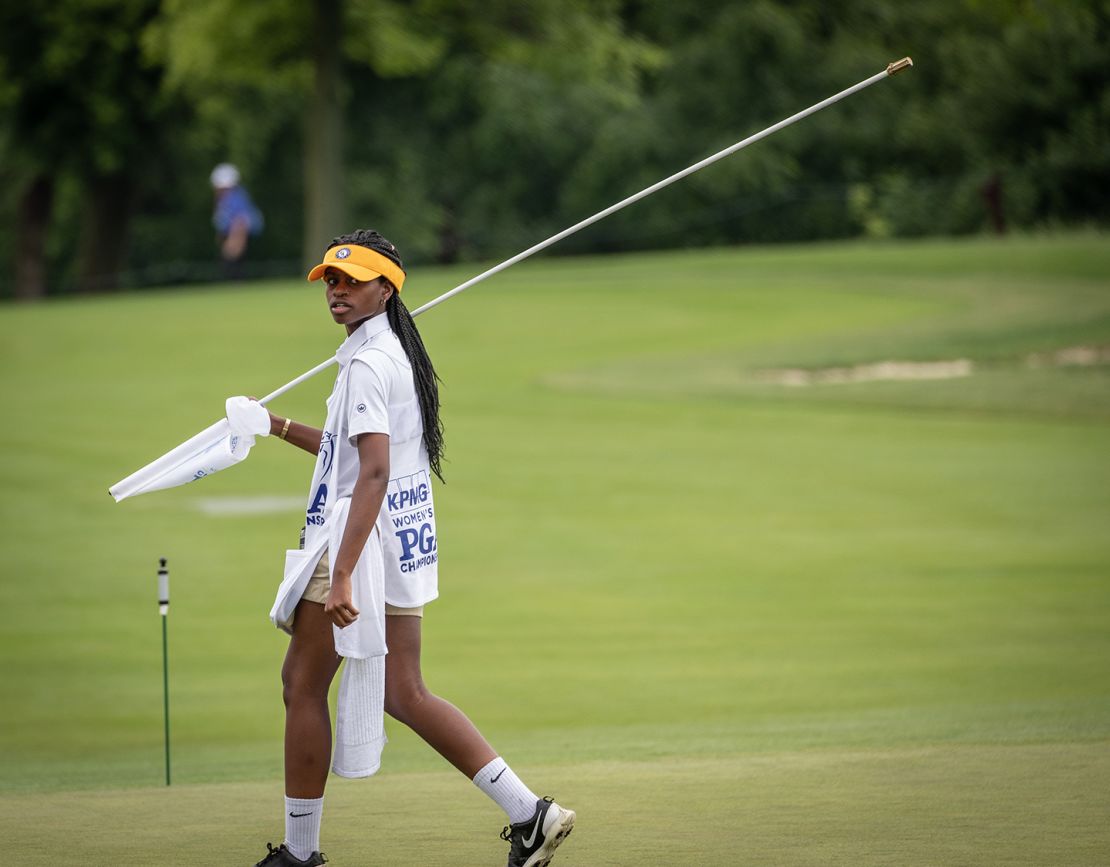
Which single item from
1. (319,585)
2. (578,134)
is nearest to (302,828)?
(319,585)

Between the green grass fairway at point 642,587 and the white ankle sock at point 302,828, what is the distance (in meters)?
0.20

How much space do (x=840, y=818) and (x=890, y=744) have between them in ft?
5.82

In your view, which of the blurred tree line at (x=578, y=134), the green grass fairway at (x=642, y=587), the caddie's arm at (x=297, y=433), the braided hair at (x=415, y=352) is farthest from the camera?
the blurred tree line at (x=578, y=134)

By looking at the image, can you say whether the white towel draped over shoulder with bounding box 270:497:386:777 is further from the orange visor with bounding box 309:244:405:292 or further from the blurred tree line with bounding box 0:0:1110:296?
the blurred tree line with bounding box 0:0:1110:296

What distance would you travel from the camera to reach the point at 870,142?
5459cm

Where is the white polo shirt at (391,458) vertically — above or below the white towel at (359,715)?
above

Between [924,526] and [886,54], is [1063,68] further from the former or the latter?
[924,526]

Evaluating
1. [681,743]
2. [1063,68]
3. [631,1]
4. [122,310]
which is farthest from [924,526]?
[631,1]

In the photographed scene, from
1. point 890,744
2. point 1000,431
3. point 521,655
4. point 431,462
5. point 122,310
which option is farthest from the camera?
point 122,310

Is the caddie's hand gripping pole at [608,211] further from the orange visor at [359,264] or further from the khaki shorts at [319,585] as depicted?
the khaki shorts at [319,585]

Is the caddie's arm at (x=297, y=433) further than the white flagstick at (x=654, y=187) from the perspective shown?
Yes

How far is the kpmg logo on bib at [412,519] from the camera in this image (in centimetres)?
512

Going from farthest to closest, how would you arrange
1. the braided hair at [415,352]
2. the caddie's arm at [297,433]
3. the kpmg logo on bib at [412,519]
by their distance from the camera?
the caddie's arm at [297,433]
the braided hair at [415,352]
the kpmg logo on bib at [412,519]

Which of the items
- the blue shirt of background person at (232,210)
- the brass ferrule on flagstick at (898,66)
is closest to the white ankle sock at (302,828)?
the brass ferrule on flagstick at (898,66)
